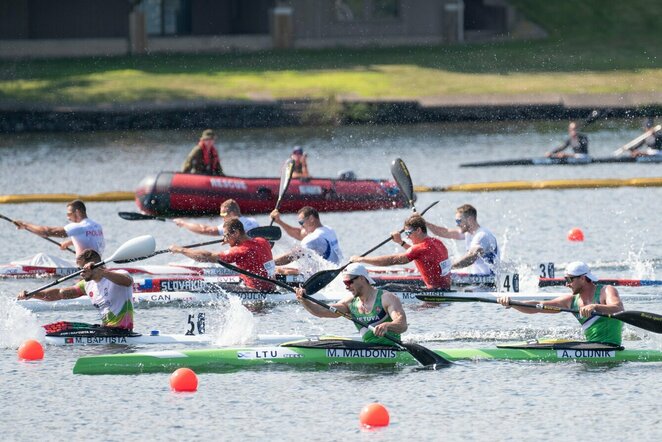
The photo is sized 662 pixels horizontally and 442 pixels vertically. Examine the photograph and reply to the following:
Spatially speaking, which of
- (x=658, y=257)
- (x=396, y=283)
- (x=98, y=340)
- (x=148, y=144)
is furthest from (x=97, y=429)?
(x=148, y=144)

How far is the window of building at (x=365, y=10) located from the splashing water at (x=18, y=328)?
Answer: 41925 mm

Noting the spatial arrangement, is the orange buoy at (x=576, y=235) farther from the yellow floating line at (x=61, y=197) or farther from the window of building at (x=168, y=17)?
the window of building at (x=168, y=17)

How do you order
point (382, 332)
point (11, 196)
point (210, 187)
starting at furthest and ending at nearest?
1. point (11, 196)
2. point (210, 187)
3. point (382, 332)

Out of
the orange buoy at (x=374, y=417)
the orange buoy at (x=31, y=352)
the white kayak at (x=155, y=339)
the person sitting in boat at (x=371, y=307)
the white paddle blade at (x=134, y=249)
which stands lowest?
the orange buoy at (x=374, y=417)

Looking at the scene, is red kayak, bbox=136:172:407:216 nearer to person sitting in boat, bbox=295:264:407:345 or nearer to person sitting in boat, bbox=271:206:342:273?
person sitting in boat, bbox=271:206:342:273

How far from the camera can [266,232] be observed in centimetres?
2455

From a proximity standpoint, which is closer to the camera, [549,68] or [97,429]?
[97,429]

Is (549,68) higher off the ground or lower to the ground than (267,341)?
higher

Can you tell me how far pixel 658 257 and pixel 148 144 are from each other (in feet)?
78.4

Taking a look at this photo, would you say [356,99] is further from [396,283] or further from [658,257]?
[396,283]

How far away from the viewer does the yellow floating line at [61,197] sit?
36.8 metres

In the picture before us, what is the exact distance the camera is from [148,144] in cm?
4959

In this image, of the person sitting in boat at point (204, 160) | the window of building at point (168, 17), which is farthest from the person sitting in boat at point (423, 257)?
the window of building at point (168, 17)

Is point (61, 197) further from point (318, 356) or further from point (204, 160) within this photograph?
point (318, 356)
